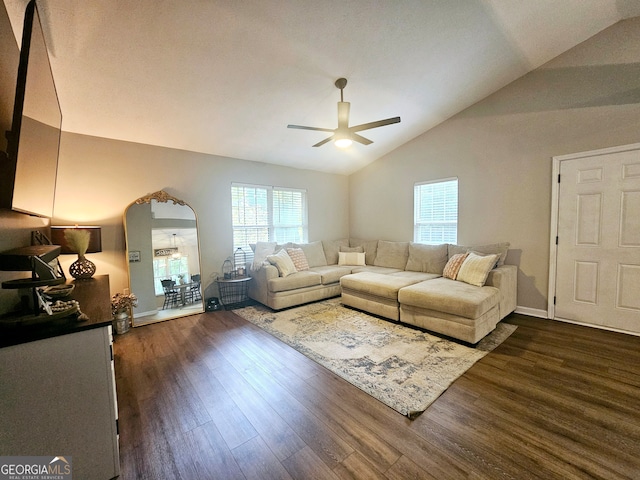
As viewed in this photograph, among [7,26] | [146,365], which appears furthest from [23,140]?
[146,365]

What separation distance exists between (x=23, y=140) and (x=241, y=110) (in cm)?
235

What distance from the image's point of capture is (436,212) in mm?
4473

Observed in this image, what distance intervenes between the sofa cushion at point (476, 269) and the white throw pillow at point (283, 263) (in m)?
2.40

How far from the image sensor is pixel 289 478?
1323mm

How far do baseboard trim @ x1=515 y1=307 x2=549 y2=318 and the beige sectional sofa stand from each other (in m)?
0.25

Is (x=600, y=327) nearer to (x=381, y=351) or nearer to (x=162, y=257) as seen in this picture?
(x=381, y=351)

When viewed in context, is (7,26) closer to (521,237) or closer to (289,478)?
(289,478)

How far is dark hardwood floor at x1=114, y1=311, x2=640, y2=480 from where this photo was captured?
1381 mm

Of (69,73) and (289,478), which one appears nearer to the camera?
(289,478)

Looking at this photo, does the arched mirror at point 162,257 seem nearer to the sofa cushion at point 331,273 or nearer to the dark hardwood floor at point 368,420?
the dark hardwood floor at point 368,420

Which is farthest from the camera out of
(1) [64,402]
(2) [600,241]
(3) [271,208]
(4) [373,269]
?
(3) [271,208]

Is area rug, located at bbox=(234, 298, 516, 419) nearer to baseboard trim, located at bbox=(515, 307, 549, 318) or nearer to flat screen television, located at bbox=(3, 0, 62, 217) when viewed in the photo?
baseboard trim, located at bbox=(515, 307, 549, 318)

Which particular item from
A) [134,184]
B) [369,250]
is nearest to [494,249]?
[369,250]

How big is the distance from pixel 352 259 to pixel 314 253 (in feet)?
2.50
